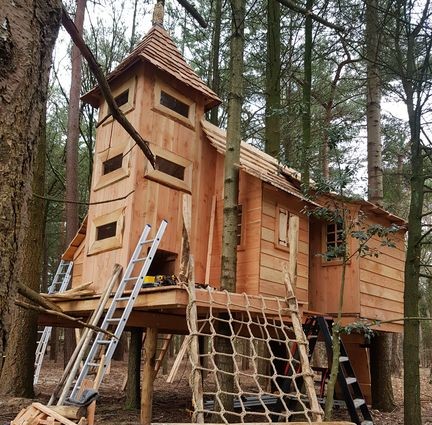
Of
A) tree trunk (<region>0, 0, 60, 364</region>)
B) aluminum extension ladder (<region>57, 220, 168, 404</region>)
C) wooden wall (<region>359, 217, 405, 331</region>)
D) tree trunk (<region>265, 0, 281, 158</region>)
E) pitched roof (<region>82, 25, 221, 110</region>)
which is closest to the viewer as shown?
tree trunk (<region>0, 0, 60, 364</region>)

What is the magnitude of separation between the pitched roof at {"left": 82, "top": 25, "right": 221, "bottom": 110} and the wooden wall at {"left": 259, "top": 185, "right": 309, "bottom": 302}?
225cm

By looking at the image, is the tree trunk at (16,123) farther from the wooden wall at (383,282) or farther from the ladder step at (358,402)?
the wooden wall at (383,282)

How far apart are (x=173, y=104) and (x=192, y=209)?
6.01ft

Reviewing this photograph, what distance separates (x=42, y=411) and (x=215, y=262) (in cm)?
390

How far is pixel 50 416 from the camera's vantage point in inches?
168

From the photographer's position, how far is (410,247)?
6.15 meters

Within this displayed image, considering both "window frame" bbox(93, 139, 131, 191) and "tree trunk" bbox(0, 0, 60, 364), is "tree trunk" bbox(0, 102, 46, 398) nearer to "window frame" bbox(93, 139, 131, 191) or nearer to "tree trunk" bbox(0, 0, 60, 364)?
"window frame" bbox(93, 139, 131, 191)

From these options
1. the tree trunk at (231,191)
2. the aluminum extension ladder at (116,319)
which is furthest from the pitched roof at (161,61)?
the aluminum extension ladder at (116,319)

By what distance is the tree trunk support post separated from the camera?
610 cm

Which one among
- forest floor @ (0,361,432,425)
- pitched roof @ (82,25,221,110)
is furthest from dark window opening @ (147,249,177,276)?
pitched roof @ (82,25,221,110)

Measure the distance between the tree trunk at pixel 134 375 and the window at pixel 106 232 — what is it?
2.03 metres

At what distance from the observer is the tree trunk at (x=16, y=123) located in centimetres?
106

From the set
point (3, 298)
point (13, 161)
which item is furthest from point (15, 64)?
point (3, 298)

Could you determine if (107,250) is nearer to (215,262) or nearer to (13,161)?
(215,262)
